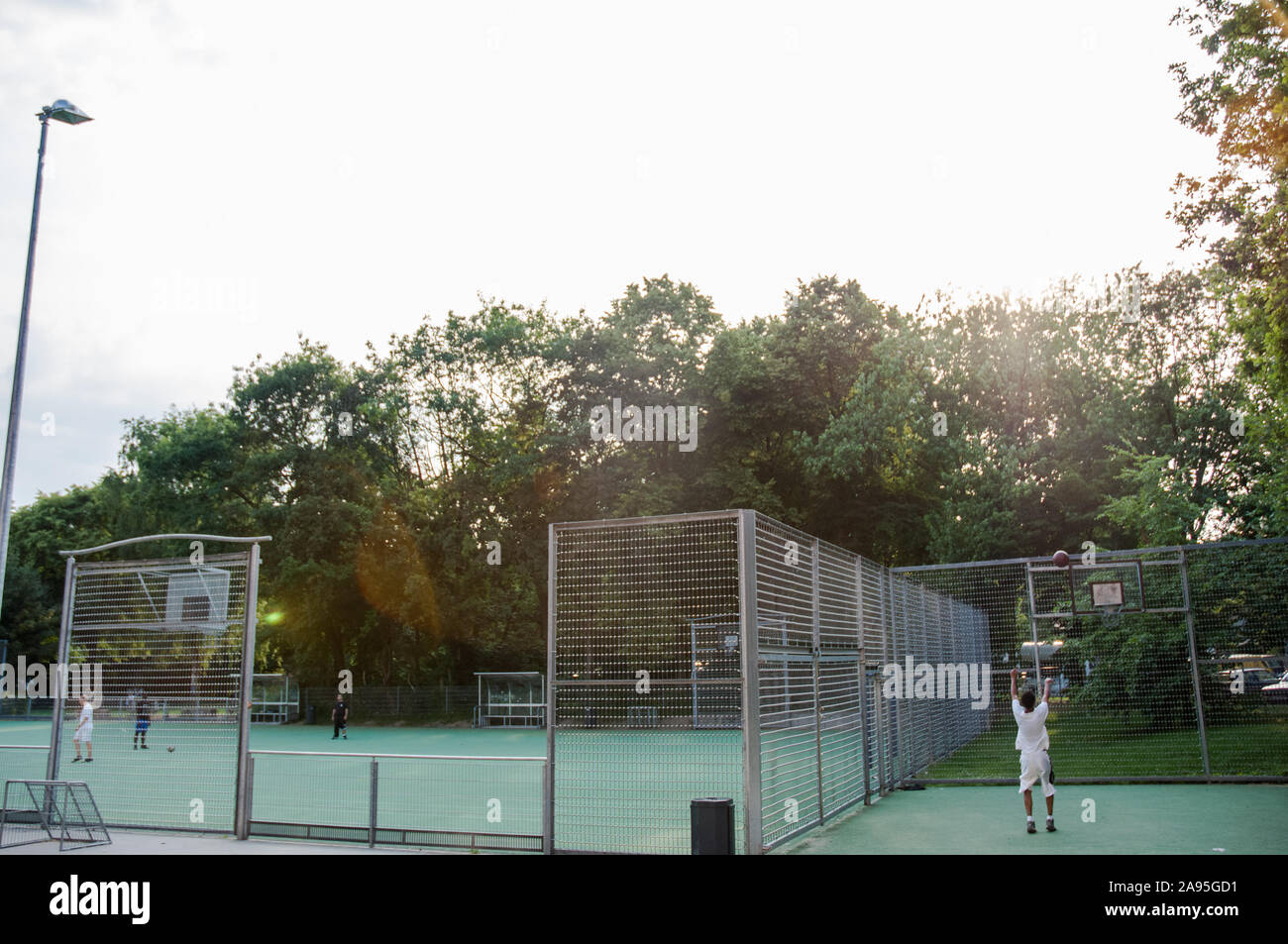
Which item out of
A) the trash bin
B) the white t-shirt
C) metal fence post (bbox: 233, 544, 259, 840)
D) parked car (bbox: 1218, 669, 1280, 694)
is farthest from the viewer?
parked car (bbox: 1218, 669, 1280, 694)

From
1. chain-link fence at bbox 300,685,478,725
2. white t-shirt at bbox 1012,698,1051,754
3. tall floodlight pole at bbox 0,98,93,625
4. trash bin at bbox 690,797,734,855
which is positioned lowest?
chain-link fence at bbox 300,685,478,725

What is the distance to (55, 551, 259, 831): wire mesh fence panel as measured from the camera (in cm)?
1241

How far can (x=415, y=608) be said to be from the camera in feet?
149

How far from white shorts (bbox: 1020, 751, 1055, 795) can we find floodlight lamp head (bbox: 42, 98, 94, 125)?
15.6 metres

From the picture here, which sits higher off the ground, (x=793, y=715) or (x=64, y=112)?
(x=64, y=112)

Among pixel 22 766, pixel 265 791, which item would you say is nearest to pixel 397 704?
pixel 22 766

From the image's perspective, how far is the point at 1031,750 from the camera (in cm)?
1219

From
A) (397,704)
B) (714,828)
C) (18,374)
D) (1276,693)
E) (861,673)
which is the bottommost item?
(397,704)

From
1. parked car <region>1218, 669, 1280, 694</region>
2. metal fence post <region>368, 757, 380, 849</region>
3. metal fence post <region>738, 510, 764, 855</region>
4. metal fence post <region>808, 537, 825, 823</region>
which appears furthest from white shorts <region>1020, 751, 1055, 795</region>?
metal fence post <region>368, 757, 380, 849</region>

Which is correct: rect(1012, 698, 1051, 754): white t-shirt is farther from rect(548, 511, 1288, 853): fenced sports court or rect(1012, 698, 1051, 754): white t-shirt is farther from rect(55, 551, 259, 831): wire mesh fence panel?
rect(55, 551, 259, 831): wire mesh fence panel

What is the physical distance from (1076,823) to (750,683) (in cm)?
547

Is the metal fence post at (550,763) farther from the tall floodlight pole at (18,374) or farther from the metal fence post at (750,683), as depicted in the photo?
the tall floodlight pole at (18,374)

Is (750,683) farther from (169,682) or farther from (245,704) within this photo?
(169,682)
